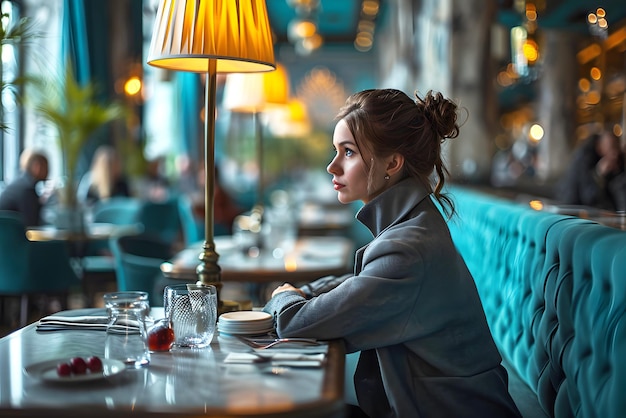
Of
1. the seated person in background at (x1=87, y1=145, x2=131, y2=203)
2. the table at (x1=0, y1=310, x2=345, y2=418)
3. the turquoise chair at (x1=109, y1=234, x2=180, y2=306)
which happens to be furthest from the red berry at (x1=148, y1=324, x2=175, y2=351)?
the seated person in background at (x1=87, y1=145, x2=131, y2=203)

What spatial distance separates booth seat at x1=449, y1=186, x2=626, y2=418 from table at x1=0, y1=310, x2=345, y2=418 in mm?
558

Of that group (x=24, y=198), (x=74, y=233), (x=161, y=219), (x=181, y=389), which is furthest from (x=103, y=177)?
(x=181, y=389)

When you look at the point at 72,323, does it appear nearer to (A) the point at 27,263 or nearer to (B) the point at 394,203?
(B) the point at 394,203

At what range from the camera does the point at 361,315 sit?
5.72 feet

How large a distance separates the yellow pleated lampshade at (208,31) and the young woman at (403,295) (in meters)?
0.35

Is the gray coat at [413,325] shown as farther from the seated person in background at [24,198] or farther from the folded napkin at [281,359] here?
the seated person in background at [24,198]

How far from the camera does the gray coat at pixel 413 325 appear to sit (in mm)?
1754

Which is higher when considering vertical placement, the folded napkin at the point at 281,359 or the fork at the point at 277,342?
the folded napkin at the point at 281,359

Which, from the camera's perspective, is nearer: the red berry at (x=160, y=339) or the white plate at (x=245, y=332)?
the red berry at (x=160, y=339)

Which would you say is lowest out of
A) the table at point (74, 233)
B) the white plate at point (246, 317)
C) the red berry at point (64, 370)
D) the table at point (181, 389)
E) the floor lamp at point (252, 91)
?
the table at point (74, 233)

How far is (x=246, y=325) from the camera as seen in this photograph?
195 cm

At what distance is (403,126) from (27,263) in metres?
3.56

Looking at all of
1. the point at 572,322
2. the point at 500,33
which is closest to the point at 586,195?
the point at 500,33

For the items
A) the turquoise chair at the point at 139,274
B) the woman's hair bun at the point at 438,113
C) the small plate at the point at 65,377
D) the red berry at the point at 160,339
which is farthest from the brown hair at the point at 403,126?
the turquoise chair at the point at 139,274
